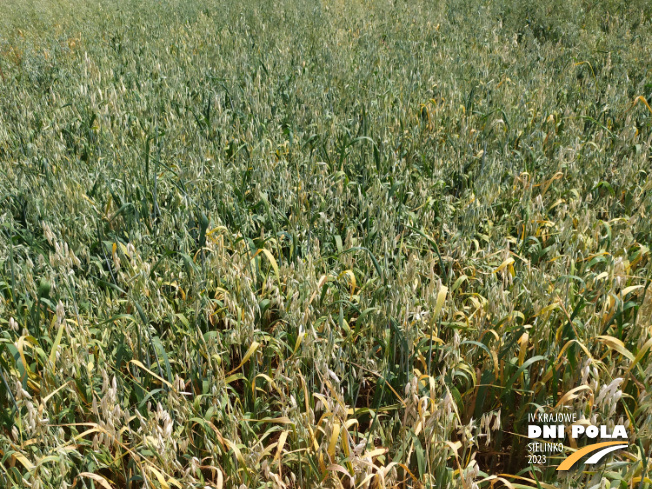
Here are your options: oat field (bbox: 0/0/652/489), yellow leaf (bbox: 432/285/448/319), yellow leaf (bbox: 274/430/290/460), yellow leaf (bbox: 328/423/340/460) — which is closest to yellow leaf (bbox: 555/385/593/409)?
oat field (bbox: 0/0/652/489)

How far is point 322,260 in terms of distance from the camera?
251cm

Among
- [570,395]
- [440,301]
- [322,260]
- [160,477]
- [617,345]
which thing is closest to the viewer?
[160,477]

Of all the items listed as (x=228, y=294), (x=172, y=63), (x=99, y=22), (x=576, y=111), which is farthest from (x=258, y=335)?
(x=99, y=22)

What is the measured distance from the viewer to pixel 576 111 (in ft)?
13.8

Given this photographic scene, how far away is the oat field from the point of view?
1.72 m

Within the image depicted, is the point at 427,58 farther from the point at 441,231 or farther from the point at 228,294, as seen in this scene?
the point at 228,294

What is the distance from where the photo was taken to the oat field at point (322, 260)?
5.65ft

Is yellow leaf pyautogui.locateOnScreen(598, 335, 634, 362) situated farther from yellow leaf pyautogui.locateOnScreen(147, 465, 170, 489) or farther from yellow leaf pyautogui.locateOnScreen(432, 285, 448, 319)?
yellow leaf pyautogui.locateOnScreen(147, 465, 170, 489)

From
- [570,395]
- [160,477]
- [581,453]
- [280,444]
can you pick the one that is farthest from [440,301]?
[160,477]

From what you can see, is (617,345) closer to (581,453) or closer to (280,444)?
(581,453)

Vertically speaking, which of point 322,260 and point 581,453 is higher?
point 322,260

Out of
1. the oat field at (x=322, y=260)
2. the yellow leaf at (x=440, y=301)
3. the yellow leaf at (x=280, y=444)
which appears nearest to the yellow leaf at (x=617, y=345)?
the oat field at (x=322, y=260)

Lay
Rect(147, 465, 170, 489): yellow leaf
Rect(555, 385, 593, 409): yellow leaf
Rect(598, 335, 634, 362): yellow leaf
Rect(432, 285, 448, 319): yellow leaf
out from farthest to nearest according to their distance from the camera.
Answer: Rect(432, 285, 448, 319): yellow leaf
Rect(598, 335, 634, 362): yellow leaf
Rect(555, 385, 593, 409): yellow leaf
Rect(147, 465, 170, 489): yellow leaf

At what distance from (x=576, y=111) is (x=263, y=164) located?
9.13 ft
